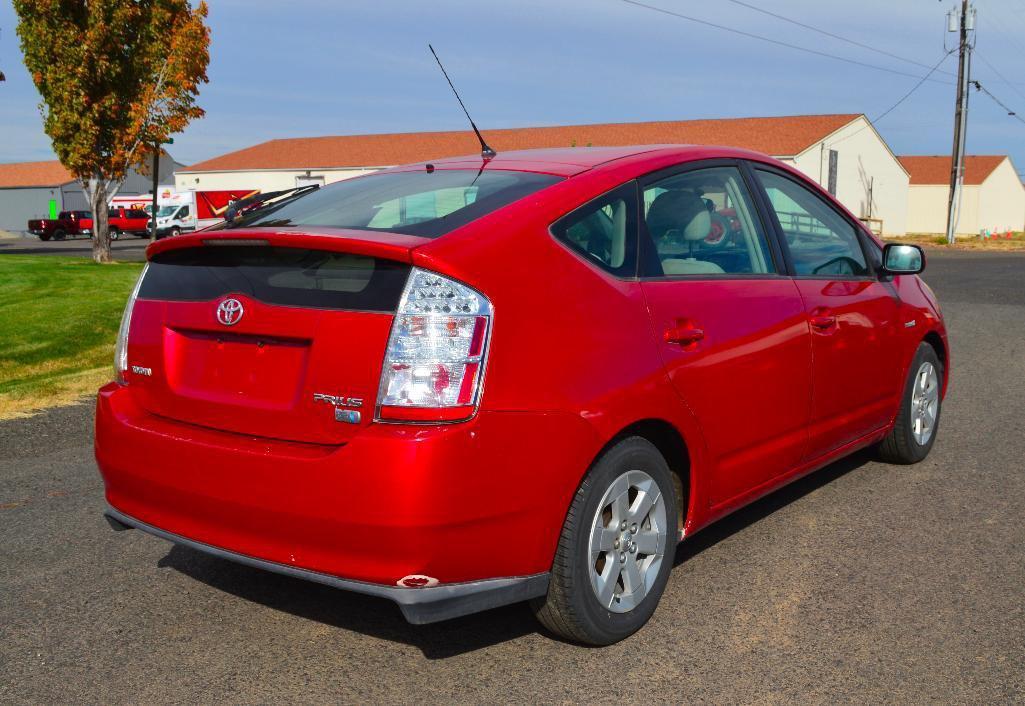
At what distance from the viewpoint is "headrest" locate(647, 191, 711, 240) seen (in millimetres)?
3926

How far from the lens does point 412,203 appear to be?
3.69 m

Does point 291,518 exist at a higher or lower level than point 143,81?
lower

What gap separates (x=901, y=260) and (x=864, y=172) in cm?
5601

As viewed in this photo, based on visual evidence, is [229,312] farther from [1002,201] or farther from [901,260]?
[1002,201]

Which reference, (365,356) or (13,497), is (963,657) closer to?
(365,356)

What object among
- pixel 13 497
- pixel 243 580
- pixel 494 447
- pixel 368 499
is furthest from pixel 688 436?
pixel 13 497

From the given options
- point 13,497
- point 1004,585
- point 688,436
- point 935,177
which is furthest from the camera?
point 935,177

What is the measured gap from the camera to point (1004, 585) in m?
4.06

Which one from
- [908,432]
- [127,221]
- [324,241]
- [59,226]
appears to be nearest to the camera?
[324,241]

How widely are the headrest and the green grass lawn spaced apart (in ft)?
18.1

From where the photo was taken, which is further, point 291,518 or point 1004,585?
point 1004,585

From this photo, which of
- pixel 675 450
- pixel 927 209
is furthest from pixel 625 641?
pixel 927 209

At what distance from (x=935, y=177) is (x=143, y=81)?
64651mm

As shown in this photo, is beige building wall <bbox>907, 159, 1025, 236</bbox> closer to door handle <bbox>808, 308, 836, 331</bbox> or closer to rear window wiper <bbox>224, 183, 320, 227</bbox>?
door handle <bbox>808, 308, 836, 331</bbox>
